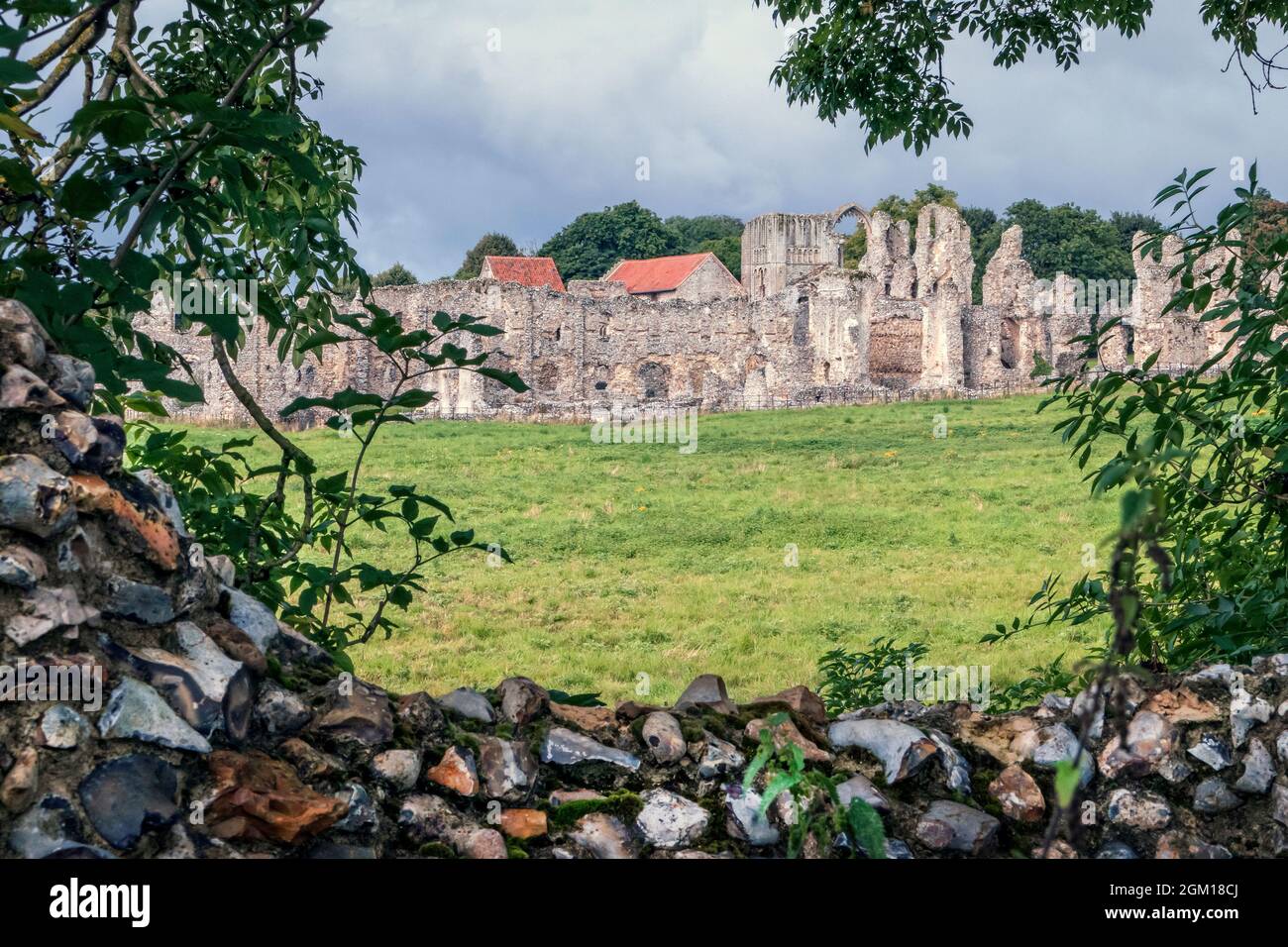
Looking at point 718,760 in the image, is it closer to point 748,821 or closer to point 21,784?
point 748,821

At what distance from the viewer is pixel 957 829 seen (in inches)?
99.1

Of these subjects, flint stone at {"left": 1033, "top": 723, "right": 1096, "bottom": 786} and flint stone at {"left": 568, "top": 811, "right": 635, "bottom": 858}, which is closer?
flint stone at {"left": 568, "top": 811, "right": 635, "bottom": 858}

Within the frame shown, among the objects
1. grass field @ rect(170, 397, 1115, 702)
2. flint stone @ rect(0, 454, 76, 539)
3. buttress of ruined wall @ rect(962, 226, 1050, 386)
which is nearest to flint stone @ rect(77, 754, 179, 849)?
flint stone @ rect(0, 454, 76, 539)

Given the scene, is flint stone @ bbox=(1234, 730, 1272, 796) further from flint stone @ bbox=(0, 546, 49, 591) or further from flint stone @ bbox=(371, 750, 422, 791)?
flint stone @ bbox=(0, 546, 49, 591)

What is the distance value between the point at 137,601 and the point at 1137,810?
2264 mm

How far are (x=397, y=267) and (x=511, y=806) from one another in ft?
223

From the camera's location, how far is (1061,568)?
451 inches

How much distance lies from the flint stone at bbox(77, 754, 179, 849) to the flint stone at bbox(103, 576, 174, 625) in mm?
319

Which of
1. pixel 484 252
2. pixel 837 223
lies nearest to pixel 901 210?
pixel 837 223

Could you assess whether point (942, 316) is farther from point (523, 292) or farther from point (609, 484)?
point (609, 484)

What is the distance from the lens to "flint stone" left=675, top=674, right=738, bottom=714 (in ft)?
9.93

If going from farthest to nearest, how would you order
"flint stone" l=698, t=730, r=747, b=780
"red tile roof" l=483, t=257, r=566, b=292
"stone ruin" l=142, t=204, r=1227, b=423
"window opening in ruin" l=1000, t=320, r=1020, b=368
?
"red tile roof" l=483, t=257, r=566, b=292 → "window opening in ruin" l=1000, t=320, r=1020, b=368 → "stone ruin" l=142, t=204, r=1227, b=423 → "flint stone" l=698, t=730, r=747, b=780

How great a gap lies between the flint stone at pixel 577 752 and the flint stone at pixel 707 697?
0.38 m

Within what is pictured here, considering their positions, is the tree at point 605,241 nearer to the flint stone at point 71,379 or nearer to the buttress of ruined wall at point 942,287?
the buttress of ruined wall at point 942,287
